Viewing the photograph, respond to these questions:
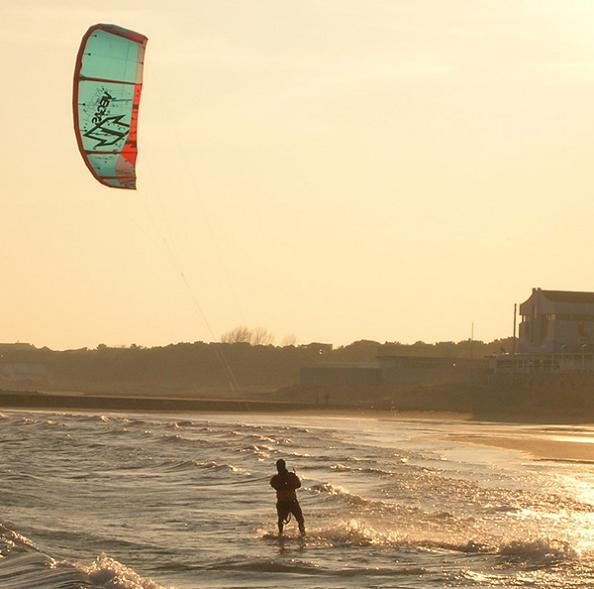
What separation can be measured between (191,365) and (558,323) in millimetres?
65863

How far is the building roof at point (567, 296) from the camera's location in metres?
79.4

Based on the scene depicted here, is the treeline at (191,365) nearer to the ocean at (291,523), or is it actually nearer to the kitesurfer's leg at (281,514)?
the ocean at (291,523)

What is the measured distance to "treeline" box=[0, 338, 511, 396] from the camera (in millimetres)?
122938

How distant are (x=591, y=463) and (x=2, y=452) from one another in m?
16.8

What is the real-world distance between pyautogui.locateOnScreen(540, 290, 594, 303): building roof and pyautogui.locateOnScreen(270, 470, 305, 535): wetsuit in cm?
5948

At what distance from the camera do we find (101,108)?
2675 cm

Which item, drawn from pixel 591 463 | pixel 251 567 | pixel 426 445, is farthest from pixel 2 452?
pixel 251 567

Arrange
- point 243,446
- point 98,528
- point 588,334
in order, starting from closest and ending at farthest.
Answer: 1. point 98,528
2. point 243,446
3. point 588,334

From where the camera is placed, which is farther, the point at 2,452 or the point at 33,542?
the point at 2,452

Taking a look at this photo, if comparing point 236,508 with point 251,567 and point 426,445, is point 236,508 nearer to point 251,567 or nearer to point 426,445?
point 251,567

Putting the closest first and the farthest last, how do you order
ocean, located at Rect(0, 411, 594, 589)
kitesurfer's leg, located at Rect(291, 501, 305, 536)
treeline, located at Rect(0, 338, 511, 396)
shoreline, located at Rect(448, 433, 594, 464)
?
ocean, located at Rect(0, 411, 594, 589), kitesurfer's leg, located at Rect(291, 501, 305, 536), shoreline, located at Rect(448, 433, 594, 464), treeline, located at Rect(0, 338, 511, 396)

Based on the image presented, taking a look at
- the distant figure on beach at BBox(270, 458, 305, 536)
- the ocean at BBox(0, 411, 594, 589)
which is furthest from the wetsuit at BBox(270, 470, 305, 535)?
the ocean at BBox(0, 411, 594, 589)

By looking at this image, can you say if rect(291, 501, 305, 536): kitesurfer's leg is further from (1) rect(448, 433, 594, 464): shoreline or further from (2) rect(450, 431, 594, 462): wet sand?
(2) rect(450, 431, 594, 462): wet sand

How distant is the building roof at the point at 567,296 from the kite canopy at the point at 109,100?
182 ft
